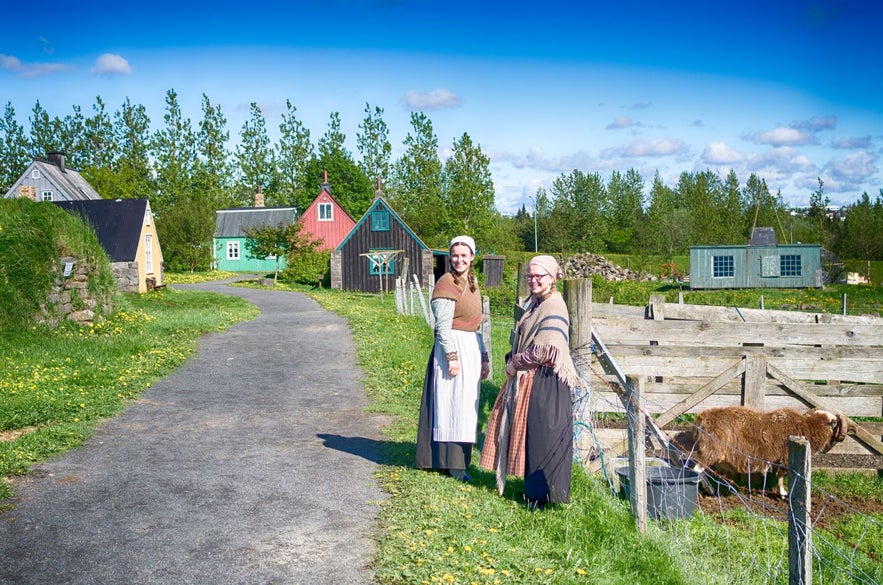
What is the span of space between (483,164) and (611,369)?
47819 millimetres

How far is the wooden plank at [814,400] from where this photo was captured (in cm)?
703

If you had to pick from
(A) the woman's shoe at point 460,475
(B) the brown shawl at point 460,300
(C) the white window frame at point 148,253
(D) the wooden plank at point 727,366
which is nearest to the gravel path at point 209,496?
(A) the woman's shoe at point 460,475

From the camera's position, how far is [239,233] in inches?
2325

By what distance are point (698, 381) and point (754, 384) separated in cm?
67

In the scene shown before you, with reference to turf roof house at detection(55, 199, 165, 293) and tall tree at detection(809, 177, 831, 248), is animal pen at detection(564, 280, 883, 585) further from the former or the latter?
tall tree at detection(809, 177, 831, 248)

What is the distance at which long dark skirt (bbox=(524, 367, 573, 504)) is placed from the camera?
→ 5.30 meters

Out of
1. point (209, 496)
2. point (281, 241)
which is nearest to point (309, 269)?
point (281, 241)

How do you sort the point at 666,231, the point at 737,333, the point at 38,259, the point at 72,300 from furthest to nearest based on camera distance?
the point at 666,231, the point at 72,300, the point at 38,259, the point at 737,333

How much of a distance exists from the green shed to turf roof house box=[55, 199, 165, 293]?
91.7ft

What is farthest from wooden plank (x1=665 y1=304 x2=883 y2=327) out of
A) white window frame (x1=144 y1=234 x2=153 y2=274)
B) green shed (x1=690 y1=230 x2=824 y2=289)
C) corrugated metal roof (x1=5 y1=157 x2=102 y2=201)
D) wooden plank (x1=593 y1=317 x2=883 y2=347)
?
corrugated metal roof (x1=5 y1=157 x2=102 y2=201)

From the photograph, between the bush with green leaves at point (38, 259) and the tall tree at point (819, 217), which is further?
the tall tree at point (819, 217)

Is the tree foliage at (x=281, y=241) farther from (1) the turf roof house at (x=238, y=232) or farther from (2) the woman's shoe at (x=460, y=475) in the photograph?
(2) the woman's shoe at (x=460, y=475)

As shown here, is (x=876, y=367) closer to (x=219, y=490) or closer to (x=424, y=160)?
(x=219, y=490)

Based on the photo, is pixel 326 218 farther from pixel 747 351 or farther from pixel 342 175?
pixel 747 351
